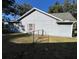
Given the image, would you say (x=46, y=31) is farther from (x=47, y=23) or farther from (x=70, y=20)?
(x=70, y=20)

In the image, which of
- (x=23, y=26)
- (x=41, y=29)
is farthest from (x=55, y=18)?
(x=23, y=26)

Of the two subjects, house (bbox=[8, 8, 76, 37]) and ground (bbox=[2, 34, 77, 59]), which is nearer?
ground (bbox=[2, 34, 77, 59])

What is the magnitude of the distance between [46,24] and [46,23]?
0.25ft

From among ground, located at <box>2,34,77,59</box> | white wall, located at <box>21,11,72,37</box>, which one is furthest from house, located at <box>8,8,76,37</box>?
ground, located at <box>2,34,77,59</box>

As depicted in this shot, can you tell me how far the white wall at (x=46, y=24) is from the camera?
10148mm

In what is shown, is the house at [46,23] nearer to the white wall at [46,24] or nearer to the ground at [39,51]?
the white wall at [46,24]

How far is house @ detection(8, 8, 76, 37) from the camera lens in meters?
10.0

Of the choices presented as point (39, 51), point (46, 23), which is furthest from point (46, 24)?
point (39, 51)

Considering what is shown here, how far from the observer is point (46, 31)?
10281 mm

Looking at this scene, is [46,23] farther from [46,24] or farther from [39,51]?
[39,51]

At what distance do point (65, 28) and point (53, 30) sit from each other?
781 millimetres

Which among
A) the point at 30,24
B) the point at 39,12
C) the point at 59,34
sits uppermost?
the point at 39,12

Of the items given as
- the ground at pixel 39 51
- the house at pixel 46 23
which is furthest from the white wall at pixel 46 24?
the ground at pixel 39 51

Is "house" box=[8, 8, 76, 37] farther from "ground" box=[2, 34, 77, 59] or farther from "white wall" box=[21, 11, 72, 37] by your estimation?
"ground" box=[2, 34, 77, 59]
